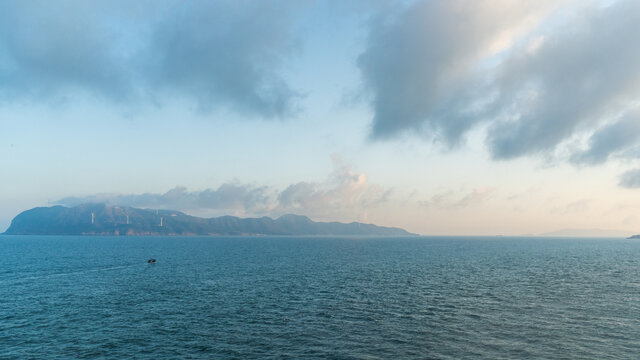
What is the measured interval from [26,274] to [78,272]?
16.3m

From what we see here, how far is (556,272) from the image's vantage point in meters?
141

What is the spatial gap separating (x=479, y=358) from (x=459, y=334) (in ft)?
34.0

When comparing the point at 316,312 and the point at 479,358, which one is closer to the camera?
the point at 479,358

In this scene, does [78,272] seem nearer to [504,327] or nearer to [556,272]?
[504,327]

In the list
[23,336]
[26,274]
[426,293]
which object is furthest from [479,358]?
[26,274]

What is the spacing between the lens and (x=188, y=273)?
13725 cm

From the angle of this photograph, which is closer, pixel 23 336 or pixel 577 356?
pixel 577 356

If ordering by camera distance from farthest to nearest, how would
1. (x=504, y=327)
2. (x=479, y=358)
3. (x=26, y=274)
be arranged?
1. (x=26, y=274)
2. (x=504, y=327)
3. (x=479, y=358)

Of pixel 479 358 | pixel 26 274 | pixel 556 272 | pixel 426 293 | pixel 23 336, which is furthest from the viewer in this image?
pixel 556 272

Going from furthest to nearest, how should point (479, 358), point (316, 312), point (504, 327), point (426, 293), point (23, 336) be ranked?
point (426, 293)
point (316, 312)
point (504, 327)
point (23, 336)
point (479, 358)

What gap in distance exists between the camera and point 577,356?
52.9 metres

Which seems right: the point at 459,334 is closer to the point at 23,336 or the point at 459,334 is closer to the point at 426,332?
the point at 426,332

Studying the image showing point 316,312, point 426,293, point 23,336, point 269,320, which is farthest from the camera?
point 426,293

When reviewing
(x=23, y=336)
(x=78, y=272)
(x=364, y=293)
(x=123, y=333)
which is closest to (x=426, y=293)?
(x=364, y=293)
